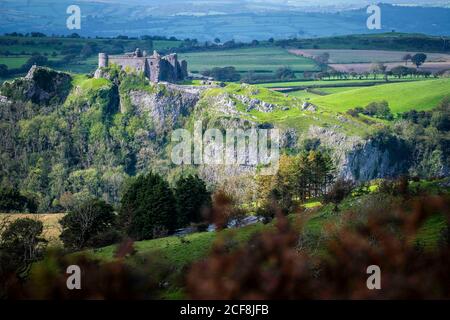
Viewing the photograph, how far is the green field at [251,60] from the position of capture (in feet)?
509

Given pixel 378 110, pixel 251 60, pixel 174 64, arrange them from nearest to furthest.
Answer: pixel 378 110, pixel 174 64, pixel 251 60

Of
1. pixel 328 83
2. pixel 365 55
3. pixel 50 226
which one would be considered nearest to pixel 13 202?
pixel 50 226

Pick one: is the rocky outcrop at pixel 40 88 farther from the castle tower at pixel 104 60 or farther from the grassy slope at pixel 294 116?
the grassy slope at pixel 294 116

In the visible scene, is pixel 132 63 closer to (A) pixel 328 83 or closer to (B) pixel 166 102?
(B) pixel 166 102

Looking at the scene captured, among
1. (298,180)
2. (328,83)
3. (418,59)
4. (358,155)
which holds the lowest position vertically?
(358,155)

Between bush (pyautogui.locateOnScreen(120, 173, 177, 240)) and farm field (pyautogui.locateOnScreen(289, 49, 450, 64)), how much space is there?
105705 millimetres

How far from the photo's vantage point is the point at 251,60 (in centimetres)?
16525

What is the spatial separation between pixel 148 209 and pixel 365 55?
116410 millimetres

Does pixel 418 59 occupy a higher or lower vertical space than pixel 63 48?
lower

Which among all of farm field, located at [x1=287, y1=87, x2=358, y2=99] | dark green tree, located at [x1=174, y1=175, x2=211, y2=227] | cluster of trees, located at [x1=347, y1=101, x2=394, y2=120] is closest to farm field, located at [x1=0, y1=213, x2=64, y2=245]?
dark green tree, located at [x1=174, y1=175, x2=211, y2=227]

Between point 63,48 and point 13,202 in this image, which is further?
point 63,48

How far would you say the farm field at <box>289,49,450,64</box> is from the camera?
158 m

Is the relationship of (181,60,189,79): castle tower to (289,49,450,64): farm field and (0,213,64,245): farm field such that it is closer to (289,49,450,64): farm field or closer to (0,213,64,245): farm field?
(289,49,450,64): farm field
